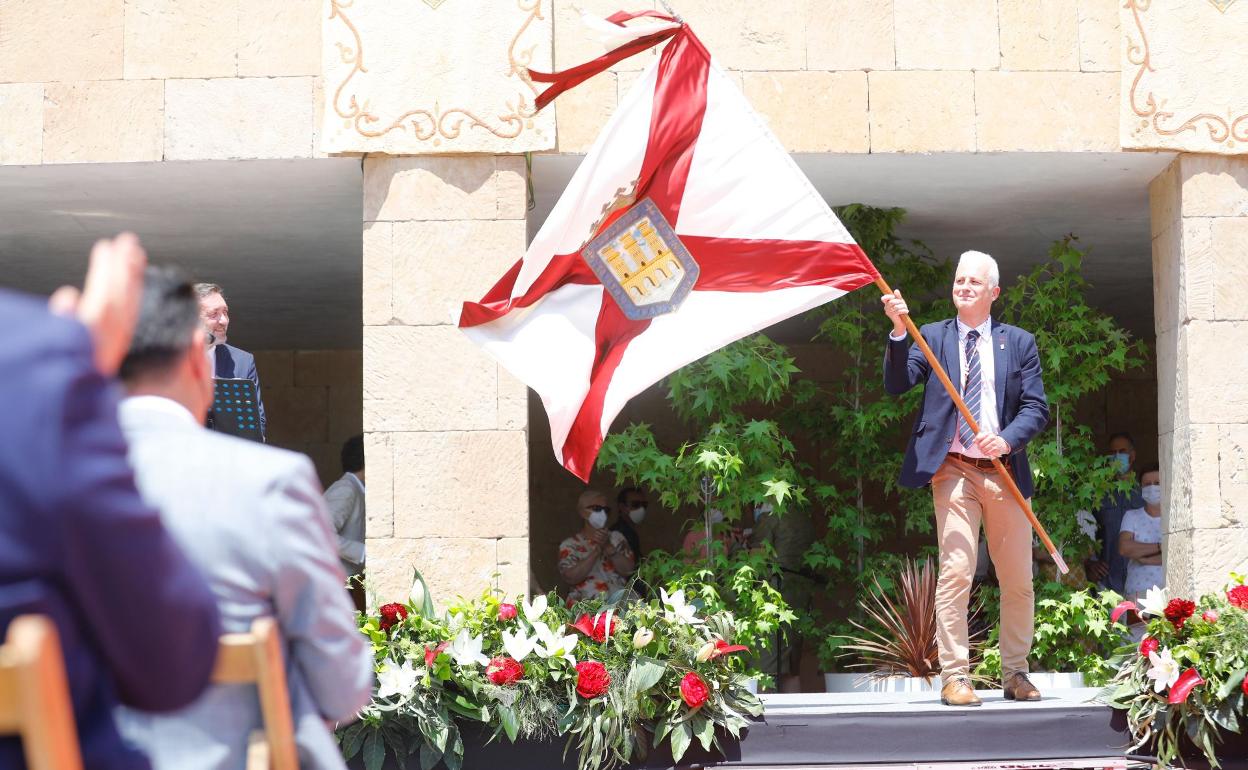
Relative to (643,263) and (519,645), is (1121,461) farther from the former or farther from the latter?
(519,645)

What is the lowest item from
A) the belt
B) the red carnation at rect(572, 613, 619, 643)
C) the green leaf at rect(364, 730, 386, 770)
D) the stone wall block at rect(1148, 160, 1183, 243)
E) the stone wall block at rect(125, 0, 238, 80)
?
the green leaf at rect(364, 730, 386, 770)

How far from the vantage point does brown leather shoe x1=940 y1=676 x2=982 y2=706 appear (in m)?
5.73

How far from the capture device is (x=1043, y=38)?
7.03m

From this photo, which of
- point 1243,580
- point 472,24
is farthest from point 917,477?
point 472,24

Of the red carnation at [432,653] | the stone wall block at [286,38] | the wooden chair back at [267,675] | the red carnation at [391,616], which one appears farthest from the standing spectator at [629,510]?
the wooden chair back at [267,675]

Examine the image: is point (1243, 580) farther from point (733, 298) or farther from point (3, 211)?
point (3, 211)

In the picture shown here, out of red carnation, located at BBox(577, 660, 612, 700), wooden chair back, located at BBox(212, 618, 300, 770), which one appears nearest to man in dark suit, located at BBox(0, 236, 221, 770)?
wooden chair back, located at BBox(212, 618, 300, 770)

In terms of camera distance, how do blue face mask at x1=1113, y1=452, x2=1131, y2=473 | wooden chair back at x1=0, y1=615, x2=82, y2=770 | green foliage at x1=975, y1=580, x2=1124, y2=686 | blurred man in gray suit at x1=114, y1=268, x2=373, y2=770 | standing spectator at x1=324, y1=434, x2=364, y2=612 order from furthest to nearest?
1. blue face mask at x1=1113, y1=452, x2=1131, y2=473
2. standing spectator at x1=324, y1=434, x2=364, y2=612
3. green foliage at x1=975, y1=580, x2=1124, y2=686
4. blurred man in gray suit at x1=114, y1=268, x2=373, y2=770
5. wooden chair back at x1=0, y1=615, x2=82, y2=770

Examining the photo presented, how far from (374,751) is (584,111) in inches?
125

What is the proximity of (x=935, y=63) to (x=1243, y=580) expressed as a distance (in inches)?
106

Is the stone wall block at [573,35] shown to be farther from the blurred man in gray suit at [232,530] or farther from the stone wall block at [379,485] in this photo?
the blurred man in gray suit at [232,530]

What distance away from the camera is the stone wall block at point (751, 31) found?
6996mm

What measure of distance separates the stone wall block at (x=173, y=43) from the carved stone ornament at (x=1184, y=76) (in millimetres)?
4156

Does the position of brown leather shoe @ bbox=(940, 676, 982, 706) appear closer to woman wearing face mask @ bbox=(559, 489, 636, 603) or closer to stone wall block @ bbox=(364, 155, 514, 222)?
stone wall block @ bbox=(364, 155, 514, 222)
